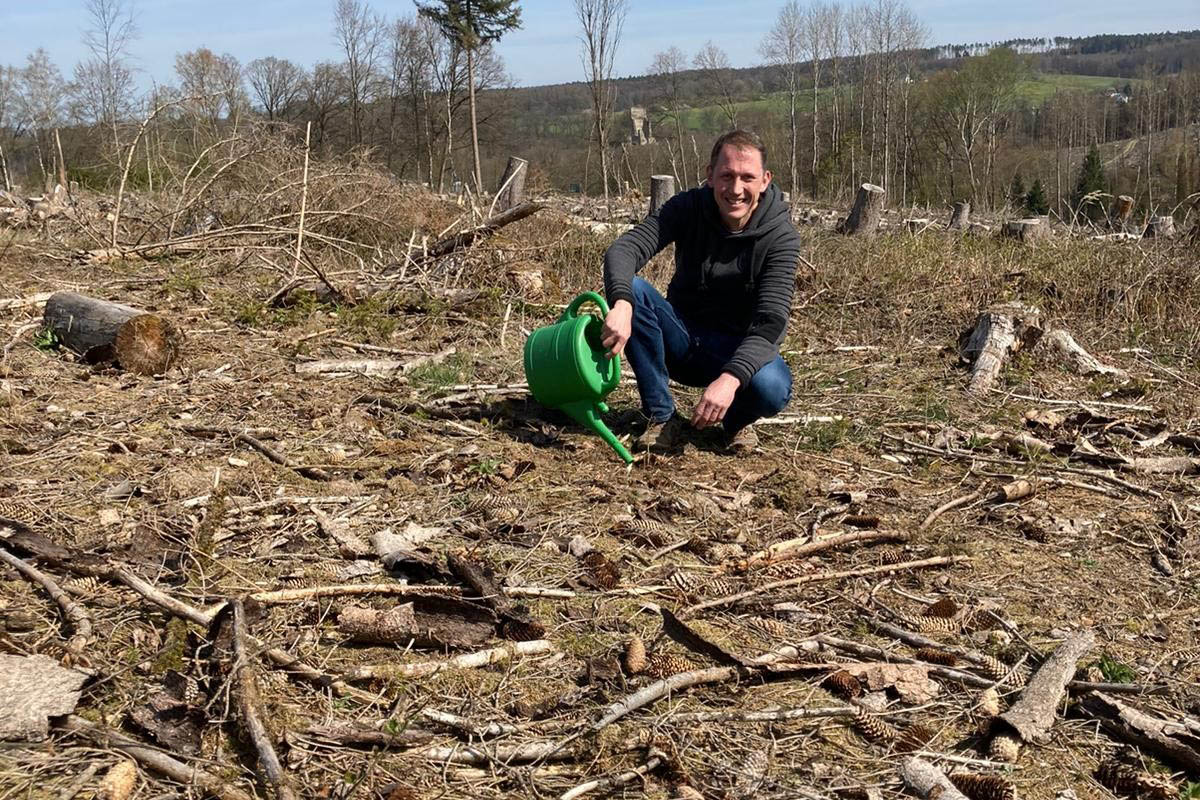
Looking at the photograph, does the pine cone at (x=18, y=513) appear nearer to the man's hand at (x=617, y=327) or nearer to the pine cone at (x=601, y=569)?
the pine cone at (x=601, y=569)

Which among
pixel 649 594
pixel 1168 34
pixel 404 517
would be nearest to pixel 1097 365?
pixel 649 594

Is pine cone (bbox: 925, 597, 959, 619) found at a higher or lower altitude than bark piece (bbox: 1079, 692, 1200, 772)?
higher

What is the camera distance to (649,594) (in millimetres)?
2717

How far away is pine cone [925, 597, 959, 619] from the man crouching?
103cm

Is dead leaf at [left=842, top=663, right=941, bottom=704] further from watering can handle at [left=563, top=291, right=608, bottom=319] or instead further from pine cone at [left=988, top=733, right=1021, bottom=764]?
watering can handle at [left=563, top=291, right=608, bottom=319]

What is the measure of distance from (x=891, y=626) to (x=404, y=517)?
5.26 feet

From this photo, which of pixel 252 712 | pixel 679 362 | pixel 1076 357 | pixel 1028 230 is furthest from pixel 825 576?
pixel 1028 230

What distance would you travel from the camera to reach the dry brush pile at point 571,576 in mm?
1944

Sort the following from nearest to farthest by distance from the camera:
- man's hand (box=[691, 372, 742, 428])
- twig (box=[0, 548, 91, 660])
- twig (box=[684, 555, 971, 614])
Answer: twig (box=[0, 548, 91, 660])
twig (box=[684, 555, 971, 614])
man's hand (box=[691, 372, 742, 428])

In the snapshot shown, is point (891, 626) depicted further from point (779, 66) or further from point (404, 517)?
point (779, 66)

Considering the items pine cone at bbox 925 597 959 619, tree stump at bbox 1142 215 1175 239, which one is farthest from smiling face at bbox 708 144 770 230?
tree stump at bbox 1142 215 1175 239

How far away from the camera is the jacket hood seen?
3.70 meters

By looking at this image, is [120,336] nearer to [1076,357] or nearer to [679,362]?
[679,362]

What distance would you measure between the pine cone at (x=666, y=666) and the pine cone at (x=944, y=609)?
2.73ft
